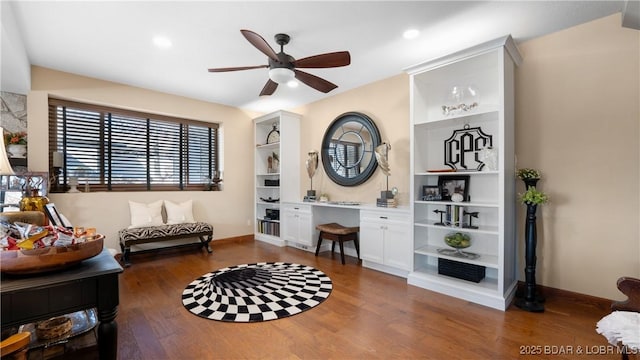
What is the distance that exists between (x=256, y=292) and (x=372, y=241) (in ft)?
5.38

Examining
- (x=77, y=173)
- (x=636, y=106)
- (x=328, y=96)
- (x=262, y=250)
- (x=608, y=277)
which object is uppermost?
(x=328, y=96)

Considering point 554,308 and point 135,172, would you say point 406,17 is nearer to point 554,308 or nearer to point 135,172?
point 554,308

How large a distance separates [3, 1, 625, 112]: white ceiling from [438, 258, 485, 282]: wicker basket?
2399 millimetres

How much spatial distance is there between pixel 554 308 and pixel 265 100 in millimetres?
4889

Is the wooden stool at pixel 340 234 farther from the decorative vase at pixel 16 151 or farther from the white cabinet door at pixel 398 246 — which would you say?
the decorative vase at pixel 16 151

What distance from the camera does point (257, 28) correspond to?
109 inches

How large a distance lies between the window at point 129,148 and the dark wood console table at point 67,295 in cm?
363

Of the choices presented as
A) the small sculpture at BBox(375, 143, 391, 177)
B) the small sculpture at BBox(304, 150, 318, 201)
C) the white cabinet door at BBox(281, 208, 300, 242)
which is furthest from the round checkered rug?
the small sculpture at BBox(375, 143, 391, 177)

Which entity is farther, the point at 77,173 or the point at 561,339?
the point at 77,173

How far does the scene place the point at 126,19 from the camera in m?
2.64

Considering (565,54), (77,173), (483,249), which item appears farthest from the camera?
(77,173)

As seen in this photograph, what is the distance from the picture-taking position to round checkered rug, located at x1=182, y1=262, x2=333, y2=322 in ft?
8.27

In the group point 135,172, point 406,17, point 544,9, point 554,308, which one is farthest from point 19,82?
point 554,308

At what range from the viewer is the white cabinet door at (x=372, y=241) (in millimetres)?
3689
